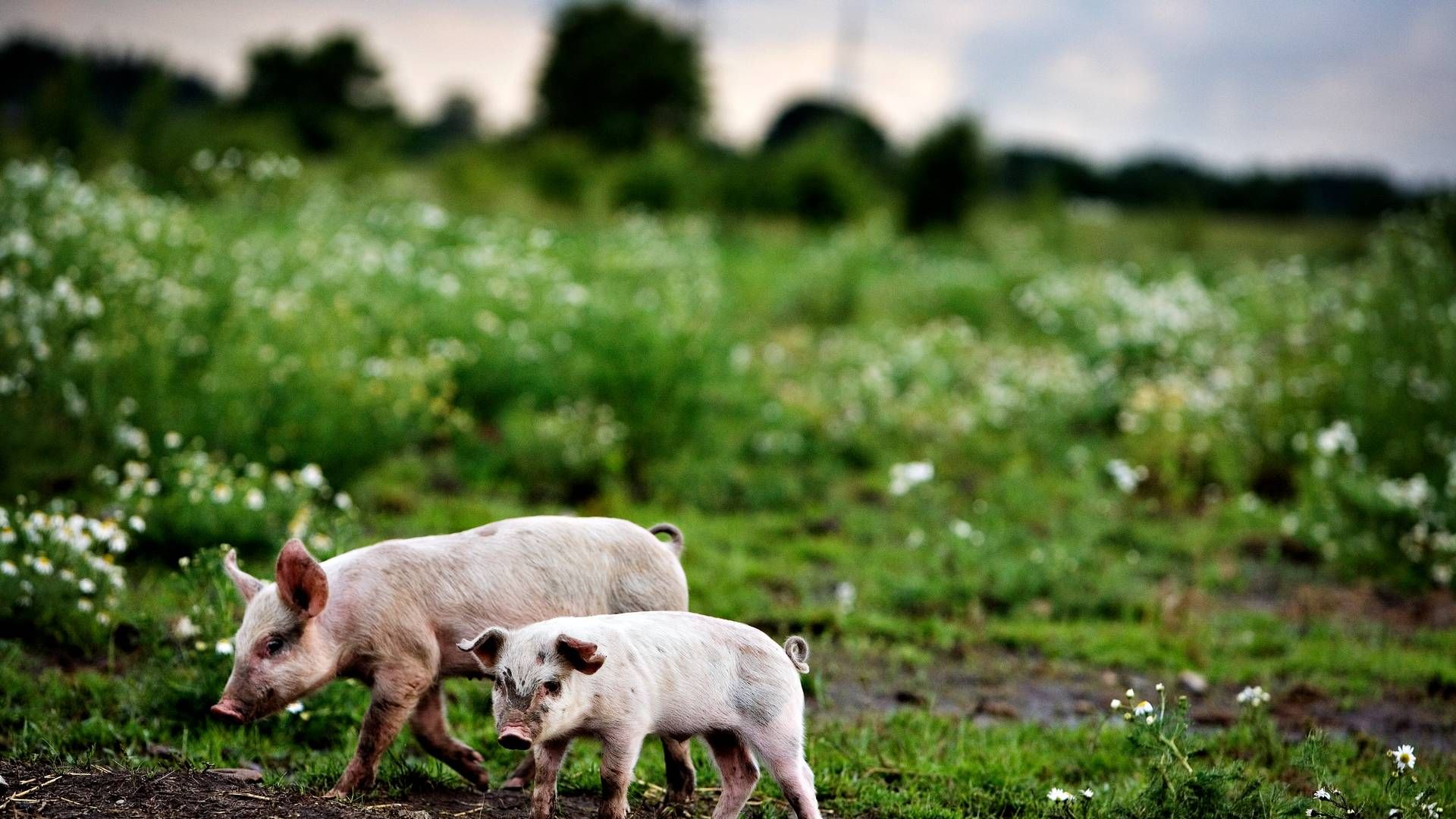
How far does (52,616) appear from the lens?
18.2 ft

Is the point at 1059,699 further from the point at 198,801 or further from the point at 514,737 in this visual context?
the point at 198,801

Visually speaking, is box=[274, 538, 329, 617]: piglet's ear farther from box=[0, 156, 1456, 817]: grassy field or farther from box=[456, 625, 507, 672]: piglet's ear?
box=[0, 156, 1456, 817]: grassy field

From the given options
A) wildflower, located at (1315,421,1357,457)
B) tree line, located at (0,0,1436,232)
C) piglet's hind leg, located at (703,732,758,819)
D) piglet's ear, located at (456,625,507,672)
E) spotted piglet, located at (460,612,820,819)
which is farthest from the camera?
tree line, located at (0,0,1436,232)

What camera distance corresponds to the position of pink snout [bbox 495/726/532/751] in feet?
10.4

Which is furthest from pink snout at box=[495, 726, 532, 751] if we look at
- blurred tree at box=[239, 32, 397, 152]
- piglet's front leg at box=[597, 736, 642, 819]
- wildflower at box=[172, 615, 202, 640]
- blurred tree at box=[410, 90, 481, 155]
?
blurred tree at box=[239, 32, 397, 152]

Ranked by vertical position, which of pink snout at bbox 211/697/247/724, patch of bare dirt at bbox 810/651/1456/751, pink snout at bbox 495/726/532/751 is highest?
pink snout at bbox 495/726/532/751

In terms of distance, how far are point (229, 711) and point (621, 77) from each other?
46.2 meters

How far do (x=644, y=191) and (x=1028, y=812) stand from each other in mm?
26370

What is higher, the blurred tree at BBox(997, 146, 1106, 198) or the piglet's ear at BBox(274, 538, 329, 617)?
the blurred tree at BBox(997, 146, 1106, 198)

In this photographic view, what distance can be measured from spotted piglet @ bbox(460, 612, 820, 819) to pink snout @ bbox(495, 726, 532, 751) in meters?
0.07

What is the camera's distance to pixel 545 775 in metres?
3.51

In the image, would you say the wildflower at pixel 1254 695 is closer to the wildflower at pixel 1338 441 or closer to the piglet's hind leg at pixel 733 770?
the piglet's hind leg at pixel 733 770

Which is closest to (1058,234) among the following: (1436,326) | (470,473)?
(1436,326)

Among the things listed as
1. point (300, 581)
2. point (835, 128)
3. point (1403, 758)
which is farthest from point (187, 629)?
point (835, 128)
